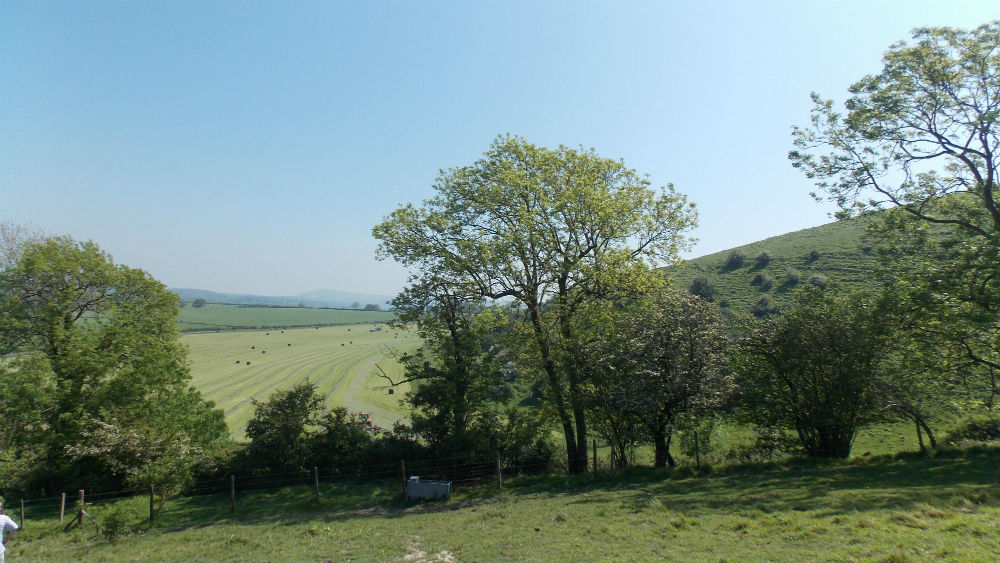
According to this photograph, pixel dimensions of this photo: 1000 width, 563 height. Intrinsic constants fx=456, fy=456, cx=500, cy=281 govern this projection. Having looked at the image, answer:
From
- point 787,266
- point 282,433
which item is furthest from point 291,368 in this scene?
point 787,266

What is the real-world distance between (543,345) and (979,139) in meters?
18.3

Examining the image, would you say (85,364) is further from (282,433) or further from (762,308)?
(762,308)

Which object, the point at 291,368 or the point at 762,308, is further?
the point at 291,368

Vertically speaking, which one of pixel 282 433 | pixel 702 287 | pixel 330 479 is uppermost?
pixel 702 287

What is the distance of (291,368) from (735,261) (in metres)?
75.8

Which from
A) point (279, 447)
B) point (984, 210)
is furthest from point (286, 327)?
point (984, 210)

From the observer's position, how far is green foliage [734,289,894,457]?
1886 cm

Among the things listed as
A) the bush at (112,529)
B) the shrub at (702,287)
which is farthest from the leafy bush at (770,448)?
the shrub at (702,287)

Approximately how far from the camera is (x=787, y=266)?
6450cm

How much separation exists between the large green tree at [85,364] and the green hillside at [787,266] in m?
44.8

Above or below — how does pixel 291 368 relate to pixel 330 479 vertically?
below

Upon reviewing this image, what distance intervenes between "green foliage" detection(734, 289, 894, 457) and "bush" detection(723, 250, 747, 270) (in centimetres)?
5499

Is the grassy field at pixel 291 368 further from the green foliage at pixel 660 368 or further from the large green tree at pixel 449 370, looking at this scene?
the green foliage at pixel 660 368

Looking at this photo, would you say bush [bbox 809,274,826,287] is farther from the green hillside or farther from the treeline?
the treeline
